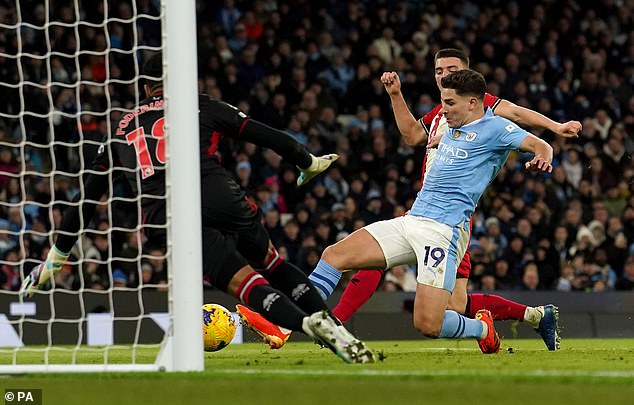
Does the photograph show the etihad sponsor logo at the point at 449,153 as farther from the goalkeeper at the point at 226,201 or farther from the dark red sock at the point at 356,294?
the goalkeeper at the point at 226,201

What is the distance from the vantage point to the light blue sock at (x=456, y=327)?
23.6 ft

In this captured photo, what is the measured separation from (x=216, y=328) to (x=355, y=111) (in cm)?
935

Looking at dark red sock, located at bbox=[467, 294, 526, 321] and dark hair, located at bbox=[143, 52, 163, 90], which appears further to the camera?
dark red sock, located at bbox=[467, 294, 526, 321]

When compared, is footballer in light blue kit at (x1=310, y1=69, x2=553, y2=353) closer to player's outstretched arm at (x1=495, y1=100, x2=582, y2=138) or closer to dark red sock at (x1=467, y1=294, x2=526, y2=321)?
player's outstretched arm at (x1=495, y1=100, x2=582, y2=138)

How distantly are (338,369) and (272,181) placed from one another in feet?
30.2

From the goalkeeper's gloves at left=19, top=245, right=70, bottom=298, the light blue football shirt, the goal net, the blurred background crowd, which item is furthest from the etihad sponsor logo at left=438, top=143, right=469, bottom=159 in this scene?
the blurred background crowd

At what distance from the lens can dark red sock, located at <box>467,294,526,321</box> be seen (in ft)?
27.1

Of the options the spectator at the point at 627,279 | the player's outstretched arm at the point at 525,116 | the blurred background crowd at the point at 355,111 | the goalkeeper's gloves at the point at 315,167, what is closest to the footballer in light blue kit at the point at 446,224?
the player's outstretched arm at the point at 525,116

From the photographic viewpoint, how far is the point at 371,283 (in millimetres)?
8070

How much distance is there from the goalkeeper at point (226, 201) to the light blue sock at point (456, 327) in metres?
1.11

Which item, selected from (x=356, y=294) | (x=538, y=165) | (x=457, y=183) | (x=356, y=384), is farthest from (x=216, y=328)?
(x=356, y=384)

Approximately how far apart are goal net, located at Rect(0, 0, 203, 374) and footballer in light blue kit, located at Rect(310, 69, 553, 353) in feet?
4.62

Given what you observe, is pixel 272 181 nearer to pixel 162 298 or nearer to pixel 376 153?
pixel 376 153

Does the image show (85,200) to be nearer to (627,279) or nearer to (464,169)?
(464,169)
